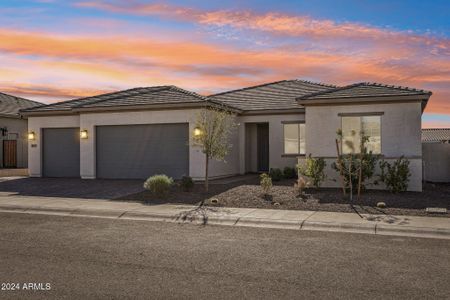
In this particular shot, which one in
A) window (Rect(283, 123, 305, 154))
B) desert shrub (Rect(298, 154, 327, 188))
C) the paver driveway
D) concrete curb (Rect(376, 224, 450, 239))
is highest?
window (Rect(283, 123, 305, 154))

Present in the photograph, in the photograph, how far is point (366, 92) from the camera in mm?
18547

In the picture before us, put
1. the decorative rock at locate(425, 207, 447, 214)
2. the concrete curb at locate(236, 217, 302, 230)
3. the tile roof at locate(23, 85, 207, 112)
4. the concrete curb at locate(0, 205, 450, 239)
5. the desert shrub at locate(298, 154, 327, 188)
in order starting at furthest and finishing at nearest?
the tile roof at locate(23, 85, 207, 112) → the desert shrub at locate(298, 154, 327, 188) → the decorative rock at locate(425, 207, 447, 214) → the concrete curb at locate(236, 217, 302, 230) → the concrete curb at locate(0, 205, 450, 239)

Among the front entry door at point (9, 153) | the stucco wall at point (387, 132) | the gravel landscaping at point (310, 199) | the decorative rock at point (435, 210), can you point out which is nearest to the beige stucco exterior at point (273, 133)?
the stucco wall at point (387, 132)

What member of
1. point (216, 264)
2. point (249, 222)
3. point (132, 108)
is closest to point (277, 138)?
point (132, 108)

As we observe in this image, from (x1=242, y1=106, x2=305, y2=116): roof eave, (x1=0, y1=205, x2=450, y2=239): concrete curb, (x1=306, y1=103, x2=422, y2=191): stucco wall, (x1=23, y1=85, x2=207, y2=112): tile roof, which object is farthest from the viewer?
(x1=242, y1=106, x2=305, y2=116): roof eave

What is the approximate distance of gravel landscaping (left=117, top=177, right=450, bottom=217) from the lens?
44.2 ft

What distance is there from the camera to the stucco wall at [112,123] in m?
20.8

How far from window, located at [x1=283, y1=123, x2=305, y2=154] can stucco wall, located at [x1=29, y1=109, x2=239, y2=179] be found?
2639mm

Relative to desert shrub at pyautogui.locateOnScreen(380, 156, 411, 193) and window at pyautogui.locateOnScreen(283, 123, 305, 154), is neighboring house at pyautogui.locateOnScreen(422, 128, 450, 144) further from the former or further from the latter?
desert shrub at pyautogui.locateOnScreen(380, 156, 411, 193)

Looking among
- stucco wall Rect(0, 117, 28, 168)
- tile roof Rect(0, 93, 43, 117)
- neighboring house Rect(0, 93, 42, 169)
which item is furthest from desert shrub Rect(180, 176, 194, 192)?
stucco wall Rect(0, 117, 28, 168)

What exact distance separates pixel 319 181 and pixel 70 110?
14.0m

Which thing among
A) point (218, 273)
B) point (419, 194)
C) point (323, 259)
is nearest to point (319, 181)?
point (419, 194)

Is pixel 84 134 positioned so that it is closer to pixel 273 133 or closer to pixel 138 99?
pixel 138 99

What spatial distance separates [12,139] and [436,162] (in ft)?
85.4
